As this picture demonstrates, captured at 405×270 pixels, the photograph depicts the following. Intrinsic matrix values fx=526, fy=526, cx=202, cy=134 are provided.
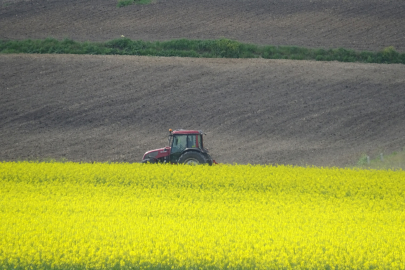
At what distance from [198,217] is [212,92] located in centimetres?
1978

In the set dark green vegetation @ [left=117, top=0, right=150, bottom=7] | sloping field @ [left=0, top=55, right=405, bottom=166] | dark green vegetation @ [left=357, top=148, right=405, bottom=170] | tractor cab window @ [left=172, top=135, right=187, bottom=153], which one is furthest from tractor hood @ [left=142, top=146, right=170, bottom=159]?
dark green vegetation @ [left=117, top=0, right=150, bottom=7]

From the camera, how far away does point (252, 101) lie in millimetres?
28938

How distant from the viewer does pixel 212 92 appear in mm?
30141

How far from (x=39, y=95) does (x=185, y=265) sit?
23.3 m

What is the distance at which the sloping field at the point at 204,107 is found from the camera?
23.3 metres

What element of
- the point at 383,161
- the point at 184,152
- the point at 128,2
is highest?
the point at 128,2

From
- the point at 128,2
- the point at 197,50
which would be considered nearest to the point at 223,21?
the point at 197,50

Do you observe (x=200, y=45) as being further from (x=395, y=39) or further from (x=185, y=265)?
(x=185, y=265)

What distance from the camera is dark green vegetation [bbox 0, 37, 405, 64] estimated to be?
36062 mm

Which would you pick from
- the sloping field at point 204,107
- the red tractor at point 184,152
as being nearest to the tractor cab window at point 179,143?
the red tractor at point 184,152

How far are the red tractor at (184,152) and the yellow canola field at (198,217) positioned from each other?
1.21 m

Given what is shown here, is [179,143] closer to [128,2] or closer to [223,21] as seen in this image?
[223,21]

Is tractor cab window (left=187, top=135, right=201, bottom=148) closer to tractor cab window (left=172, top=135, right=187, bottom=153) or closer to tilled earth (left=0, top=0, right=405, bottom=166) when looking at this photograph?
tractor cab window (left=172, top=135, right=187, bottom=153)

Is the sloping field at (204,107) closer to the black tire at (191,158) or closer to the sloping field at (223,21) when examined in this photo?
the sloping field at (223,21)
